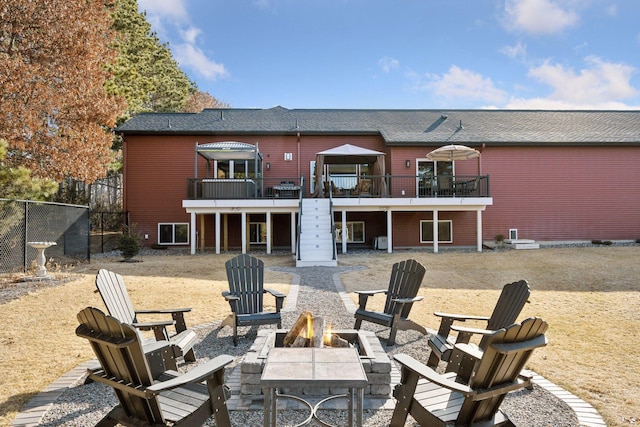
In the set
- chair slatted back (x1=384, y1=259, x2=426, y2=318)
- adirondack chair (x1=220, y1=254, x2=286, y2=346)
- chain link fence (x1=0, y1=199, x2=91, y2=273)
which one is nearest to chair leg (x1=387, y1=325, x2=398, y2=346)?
chair slatted back (x1=384, y1=259, x2=426, y2=318)

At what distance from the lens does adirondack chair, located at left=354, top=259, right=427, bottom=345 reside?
488 centimetres

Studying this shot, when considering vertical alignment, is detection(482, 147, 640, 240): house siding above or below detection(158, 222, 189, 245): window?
above

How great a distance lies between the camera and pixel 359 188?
16203 mm

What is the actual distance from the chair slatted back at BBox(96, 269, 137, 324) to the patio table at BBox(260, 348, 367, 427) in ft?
6.28

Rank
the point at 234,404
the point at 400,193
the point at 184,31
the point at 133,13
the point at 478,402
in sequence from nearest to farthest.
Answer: the point at 478,402, the point at 234,404, the point at 400,193, the point at 133,13, the point at 184,31

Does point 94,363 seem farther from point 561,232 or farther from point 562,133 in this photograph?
point 562,133

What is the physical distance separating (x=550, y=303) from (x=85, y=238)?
1341 cm

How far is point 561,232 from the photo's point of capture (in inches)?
691

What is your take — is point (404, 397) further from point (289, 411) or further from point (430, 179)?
point (430, 179)

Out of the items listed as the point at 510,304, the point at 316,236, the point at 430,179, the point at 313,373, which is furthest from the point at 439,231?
the point at 313,373

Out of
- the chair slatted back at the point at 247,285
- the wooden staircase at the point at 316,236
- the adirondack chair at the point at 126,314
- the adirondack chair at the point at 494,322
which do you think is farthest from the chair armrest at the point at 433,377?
the wooden staircase at the point at 316,236

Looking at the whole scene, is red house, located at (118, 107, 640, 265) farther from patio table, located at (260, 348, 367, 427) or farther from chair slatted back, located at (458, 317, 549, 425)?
chair slatted back, located at (458, 317, 549, 425)

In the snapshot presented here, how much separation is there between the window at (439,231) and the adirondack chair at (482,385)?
15419mm

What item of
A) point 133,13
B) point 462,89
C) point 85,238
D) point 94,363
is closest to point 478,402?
point 94,363
